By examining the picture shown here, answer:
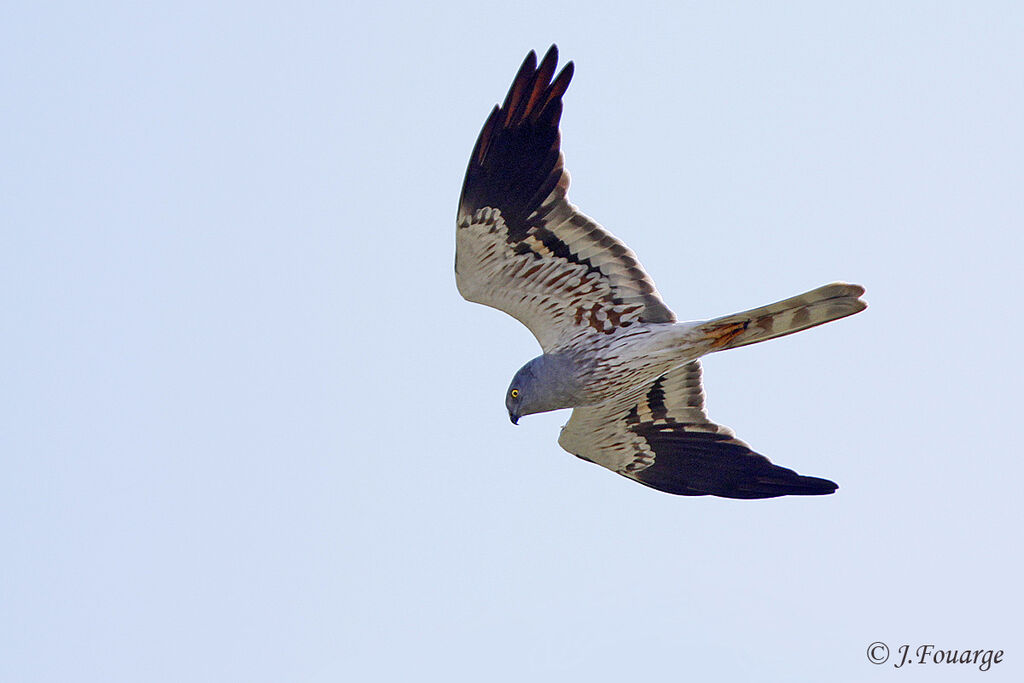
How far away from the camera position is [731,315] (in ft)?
28.6

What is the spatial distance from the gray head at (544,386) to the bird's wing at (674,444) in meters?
0.67

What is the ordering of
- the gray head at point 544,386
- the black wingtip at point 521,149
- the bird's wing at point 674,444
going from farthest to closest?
the bird's wing at point 674,444
the gray head at point 544,386
the black wingtip at point 521,149

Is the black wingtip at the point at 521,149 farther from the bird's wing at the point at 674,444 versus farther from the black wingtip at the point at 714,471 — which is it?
the black wingtip at the point at 714,471

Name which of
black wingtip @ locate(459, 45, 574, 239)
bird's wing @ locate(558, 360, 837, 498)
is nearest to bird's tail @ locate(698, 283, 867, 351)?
bird's wing @ locate(558, 360, 837, 498)

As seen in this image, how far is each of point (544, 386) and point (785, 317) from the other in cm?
201

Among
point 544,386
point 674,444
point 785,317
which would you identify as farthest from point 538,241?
point 674,444

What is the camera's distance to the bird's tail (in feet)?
27.5

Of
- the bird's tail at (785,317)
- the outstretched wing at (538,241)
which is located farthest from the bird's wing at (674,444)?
the bird's tail at (785,317)

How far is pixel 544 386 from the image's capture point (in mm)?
9398

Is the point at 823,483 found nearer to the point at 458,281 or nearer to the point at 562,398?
the point at 562,398

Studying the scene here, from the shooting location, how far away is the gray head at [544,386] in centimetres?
936

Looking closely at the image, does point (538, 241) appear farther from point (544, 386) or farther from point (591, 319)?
point (544, 386)

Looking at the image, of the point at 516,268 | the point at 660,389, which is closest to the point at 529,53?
the point at 516,268

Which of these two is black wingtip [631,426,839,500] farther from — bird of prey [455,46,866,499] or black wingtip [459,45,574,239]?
black wingtip [459,45,574,239]
